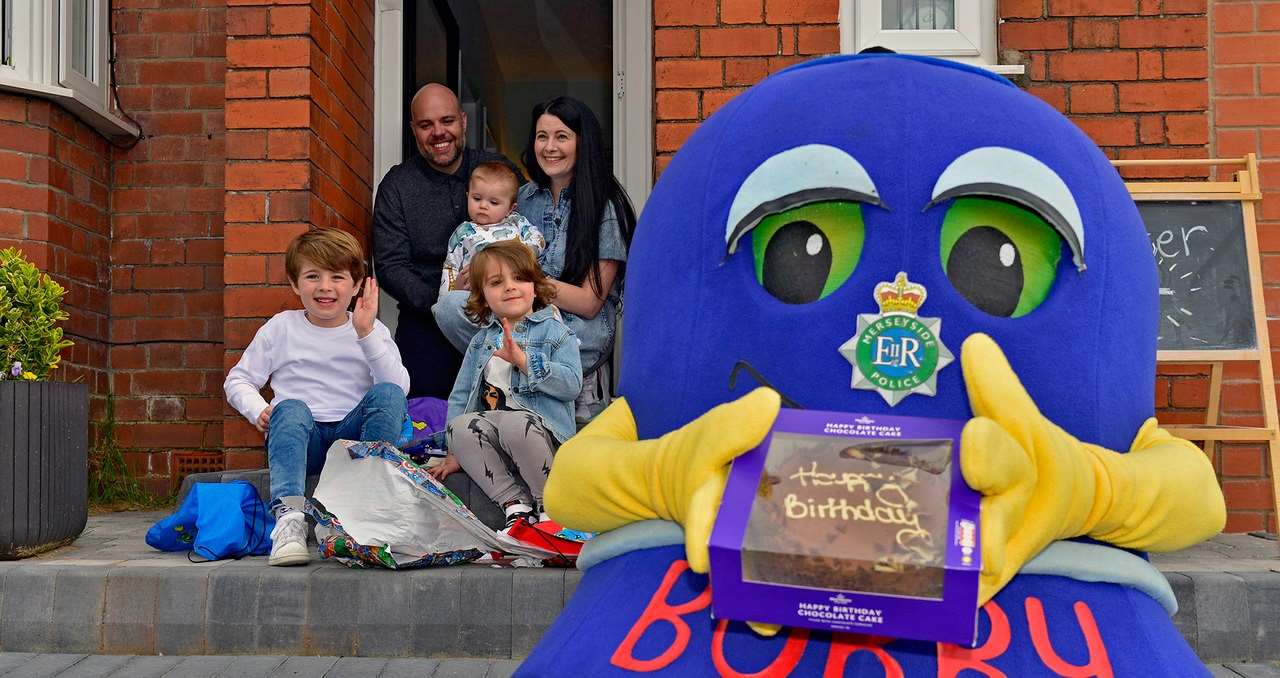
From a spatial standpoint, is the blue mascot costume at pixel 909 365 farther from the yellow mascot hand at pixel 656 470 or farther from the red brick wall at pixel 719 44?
the red brick wall at pixel 719 44

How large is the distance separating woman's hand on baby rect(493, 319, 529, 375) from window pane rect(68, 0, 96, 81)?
9.14 ft

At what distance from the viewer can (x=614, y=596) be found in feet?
6.09

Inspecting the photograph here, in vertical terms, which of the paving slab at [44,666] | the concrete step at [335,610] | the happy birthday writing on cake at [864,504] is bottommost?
the paving slab at [44,666]

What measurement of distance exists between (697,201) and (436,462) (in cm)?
235

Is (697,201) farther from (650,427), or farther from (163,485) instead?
(163,485)

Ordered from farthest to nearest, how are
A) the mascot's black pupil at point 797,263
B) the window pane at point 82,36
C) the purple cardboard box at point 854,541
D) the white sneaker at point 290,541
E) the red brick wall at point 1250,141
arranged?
the window pane at point 82,36 → the red brick wall at point 1250,141 → the white sneaker at point 290,541 → the mascot's black pupil at point 797,263 → the purple cardboard box at point 854,541

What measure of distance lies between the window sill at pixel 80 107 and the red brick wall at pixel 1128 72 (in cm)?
242

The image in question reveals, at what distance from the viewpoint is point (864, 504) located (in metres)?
1.56

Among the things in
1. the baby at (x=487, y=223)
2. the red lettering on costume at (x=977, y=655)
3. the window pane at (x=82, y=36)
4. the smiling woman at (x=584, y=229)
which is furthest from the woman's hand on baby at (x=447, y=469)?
the window pane at (x=82, y=36)

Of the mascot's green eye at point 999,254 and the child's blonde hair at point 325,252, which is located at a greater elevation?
the child's blonde hair at point 325,252

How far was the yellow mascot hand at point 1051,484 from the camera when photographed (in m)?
1.57

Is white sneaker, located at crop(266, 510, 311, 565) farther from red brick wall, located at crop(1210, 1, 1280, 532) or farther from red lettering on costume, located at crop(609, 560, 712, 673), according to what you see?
red brick wall, located at crop(1210, 1, 1280, 532)

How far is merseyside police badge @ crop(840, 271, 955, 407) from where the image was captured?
176 centimetres

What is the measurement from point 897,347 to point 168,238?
4.53 meters
